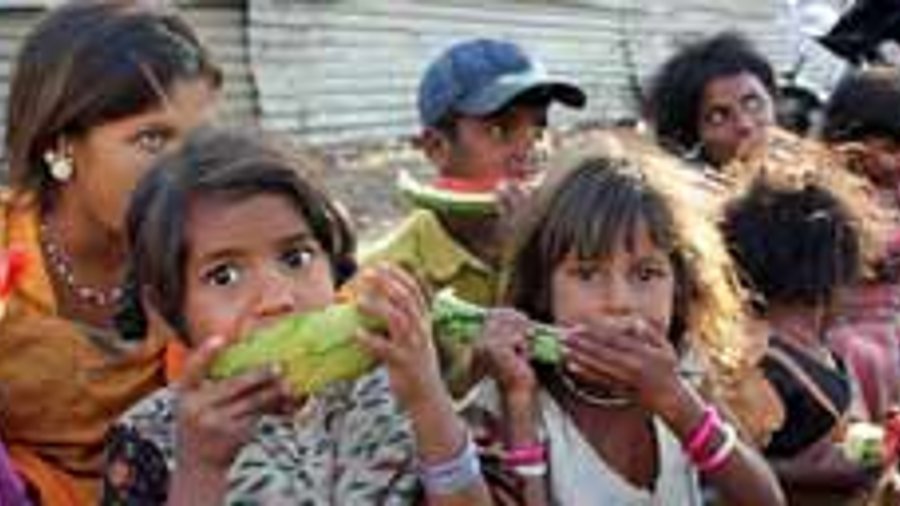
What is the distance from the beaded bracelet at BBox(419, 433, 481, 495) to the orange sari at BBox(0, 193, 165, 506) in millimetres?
599

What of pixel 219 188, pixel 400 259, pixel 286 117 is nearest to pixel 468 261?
pixel 400 259

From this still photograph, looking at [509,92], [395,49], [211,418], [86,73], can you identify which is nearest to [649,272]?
[211,418]

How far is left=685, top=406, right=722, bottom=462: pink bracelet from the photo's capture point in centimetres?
276

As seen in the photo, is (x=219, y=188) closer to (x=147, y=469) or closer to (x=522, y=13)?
(x=147, y=469)

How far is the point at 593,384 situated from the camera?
2.80 meters

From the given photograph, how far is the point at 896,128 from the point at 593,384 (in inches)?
96.5

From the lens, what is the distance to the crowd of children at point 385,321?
242 cm

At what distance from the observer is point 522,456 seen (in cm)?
272

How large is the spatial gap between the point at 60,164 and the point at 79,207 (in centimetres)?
7

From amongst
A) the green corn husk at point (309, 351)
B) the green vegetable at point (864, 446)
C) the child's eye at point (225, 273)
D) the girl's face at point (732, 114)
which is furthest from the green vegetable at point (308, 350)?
the girl's face at point (732, 114)

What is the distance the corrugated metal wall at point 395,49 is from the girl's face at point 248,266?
24.0 feet

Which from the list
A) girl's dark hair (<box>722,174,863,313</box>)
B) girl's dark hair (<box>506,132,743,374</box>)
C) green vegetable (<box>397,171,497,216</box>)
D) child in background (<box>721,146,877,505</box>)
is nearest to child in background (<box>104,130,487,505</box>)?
girl's dark hair (<box>506,132,743,374</box>)

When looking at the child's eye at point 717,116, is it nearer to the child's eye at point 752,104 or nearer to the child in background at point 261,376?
the child's eye at point 752,104

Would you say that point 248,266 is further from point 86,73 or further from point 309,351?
point 86,73
